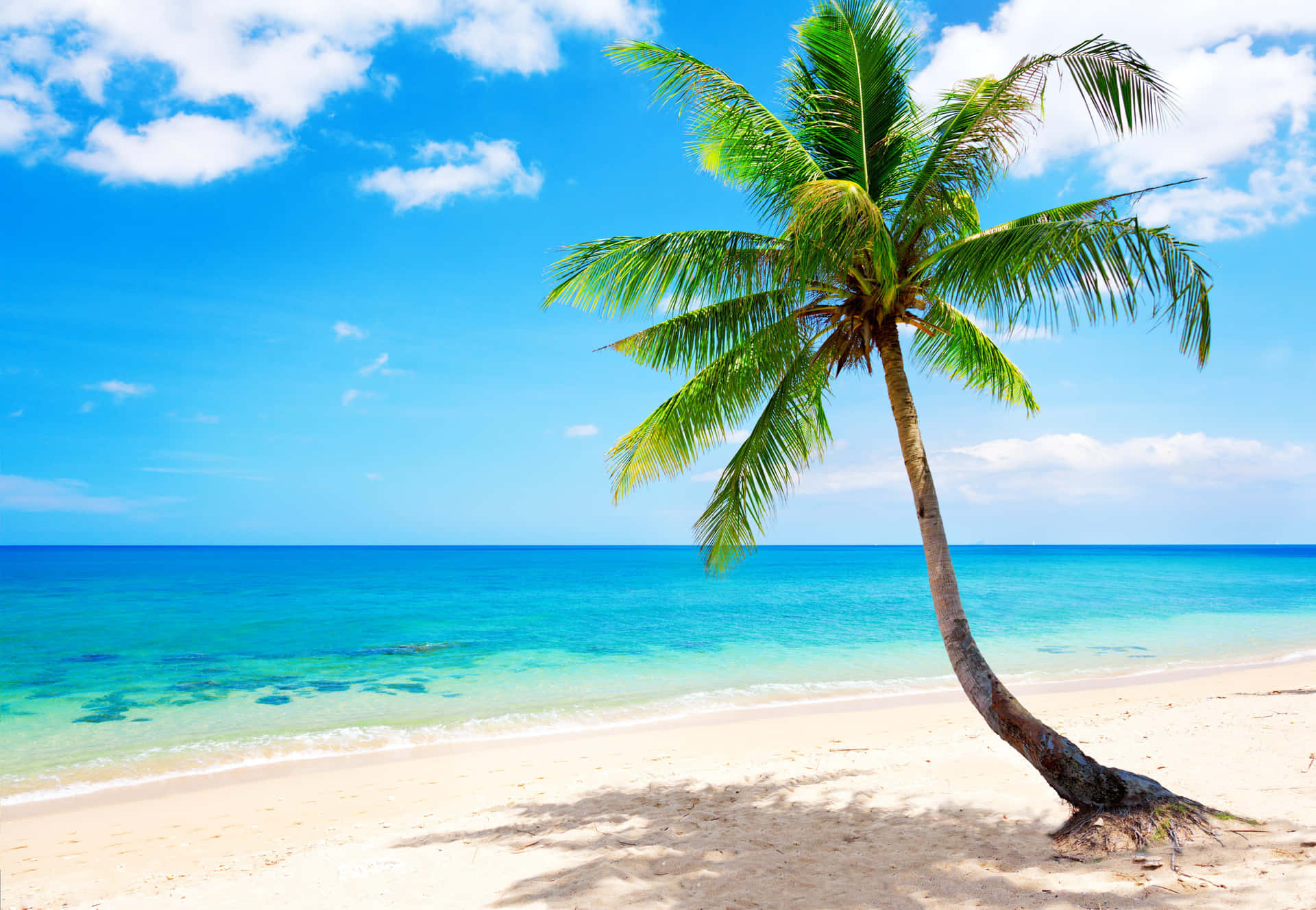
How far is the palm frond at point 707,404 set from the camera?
5.73 m

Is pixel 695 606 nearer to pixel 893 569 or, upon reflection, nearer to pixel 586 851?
pixel 586 851

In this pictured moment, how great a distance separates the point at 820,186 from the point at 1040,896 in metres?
4.31

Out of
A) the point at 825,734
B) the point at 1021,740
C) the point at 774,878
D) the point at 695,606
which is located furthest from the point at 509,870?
the point at 695,606

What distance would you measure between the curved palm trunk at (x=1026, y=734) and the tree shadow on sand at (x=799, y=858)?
35 cm

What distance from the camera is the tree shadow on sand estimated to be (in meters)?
3.93

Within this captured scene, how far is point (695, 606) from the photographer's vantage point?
30.9 m

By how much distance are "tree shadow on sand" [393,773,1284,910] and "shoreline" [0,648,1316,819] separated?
3749mm

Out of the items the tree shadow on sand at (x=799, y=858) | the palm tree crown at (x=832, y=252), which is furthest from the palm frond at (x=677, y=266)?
the tree shadow on sand at (x=799, y=858)

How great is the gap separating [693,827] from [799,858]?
3.53ft

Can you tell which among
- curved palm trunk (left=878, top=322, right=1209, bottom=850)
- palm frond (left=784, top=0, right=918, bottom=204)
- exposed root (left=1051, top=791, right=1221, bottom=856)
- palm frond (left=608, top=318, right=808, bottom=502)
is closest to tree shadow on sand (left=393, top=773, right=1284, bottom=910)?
exposed root (left=1051, top=791, right=1221, bottom=856)

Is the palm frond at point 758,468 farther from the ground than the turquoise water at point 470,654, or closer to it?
farther from the ground

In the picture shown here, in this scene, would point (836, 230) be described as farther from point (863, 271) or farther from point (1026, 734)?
point (1026, 734)

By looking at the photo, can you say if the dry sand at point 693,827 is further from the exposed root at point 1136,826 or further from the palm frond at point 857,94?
the palm frond at point 857,94

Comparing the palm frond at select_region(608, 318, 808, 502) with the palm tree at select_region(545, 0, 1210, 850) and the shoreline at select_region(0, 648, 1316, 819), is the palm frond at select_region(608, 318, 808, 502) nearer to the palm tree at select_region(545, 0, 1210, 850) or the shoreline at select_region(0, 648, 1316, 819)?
the palm tree at select_region(545, 0, 1210, 850)
